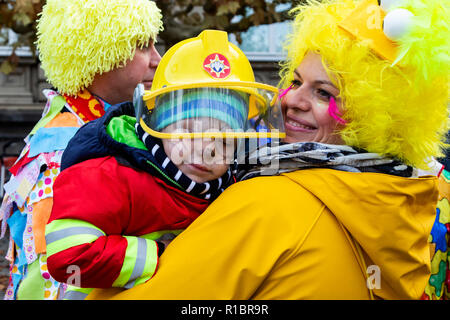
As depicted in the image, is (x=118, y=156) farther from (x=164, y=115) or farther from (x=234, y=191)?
(x=234, y=191)

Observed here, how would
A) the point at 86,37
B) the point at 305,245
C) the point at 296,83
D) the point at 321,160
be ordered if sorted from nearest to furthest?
the point at 305,245 → the point at 321,160 → the point at 296,83 → the point at 86,37

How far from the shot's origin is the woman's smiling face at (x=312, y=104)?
1.84 m

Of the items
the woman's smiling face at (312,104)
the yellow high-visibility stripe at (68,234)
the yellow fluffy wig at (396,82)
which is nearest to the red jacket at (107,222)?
the yellow high-visibility stripe at (68,234)

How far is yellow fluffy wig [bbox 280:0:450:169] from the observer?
1.60 m

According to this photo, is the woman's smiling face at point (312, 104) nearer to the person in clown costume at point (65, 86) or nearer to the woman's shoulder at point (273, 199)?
the woman's shoulder at point (273, 199)

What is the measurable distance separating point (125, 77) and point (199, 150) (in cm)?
118

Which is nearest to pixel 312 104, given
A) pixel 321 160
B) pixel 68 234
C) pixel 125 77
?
pixel 321 160

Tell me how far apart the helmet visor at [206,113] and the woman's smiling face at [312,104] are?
0.08 metres

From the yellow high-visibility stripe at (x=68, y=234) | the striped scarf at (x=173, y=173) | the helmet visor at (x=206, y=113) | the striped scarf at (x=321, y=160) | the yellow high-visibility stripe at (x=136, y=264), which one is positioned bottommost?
the yellow high-visibility stripe at (x=136, y=264)

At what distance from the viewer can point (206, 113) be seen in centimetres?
175

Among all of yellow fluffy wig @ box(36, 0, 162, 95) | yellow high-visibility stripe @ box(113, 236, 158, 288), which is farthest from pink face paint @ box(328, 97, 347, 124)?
yellow fluffy wig @ box(36, 0, 162, 95)

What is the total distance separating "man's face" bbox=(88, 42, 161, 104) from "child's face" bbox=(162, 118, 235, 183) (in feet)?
3.48

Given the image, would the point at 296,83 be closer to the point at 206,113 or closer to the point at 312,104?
the point at 312,104
